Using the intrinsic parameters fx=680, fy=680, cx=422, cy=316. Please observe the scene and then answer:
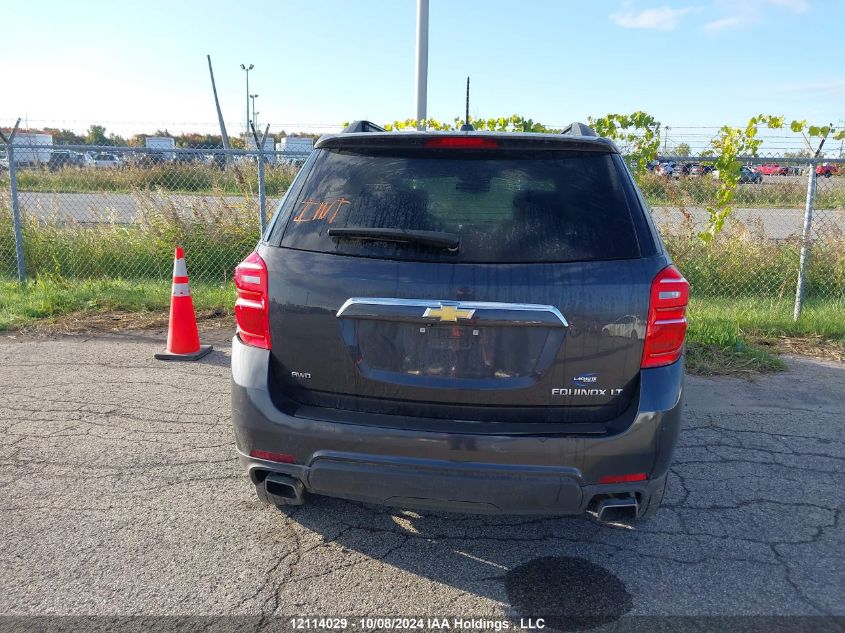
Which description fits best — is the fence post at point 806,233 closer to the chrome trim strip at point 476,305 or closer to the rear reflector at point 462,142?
the rear reflector at point 462,142

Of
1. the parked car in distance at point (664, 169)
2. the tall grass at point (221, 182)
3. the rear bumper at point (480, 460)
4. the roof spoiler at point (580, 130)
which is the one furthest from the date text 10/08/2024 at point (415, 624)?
the tall grass at point (221, 182)

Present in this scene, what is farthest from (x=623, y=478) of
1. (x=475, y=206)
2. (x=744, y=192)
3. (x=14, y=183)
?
(x=14, y=183)

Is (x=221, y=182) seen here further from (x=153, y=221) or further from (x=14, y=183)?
(x=14, y=183)

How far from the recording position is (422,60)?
Answer: 7.83 metres

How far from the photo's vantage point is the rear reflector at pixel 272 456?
9.07 feet

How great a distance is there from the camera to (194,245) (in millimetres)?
9602

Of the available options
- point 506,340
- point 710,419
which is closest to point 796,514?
point 710,419

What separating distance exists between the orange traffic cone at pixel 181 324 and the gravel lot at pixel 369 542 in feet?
4.55

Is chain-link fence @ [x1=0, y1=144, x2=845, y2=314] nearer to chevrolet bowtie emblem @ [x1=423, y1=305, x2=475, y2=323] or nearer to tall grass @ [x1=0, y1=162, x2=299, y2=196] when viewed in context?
tall grass @ [x1=0, y1=162, x2=299, y2=196]

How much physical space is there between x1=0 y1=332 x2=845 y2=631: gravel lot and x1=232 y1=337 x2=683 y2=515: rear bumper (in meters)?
0.44

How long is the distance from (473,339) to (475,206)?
1.84 ft

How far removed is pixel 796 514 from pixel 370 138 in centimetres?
287

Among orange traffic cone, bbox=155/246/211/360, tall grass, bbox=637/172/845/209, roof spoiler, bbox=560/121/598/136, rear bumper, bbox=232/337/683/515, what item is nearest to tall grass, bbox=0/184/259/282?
orange traffic cone, bbox=155/246/211/360

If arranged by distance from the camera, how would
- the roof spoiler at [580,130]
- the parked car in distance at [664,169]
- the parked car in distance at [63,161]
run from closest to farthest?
the roof spoiler at [580,130]
the parked car in distance at [664,169]
the parked car in distance at [63,161]
